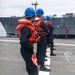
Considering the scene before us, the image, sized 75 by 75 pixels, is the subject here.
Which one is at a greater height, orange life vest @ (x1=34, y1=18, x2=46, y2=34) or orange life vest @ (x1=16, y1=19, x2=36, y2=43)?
orange life vest @ (x1=16, y1=19, x2=36, y2=43)

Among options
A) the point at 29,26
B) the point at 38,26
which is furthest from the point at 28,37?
the point at 38,26

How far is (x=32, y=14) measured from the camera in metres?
7.03

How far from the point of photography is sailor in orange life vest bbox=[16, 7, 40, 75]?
6.79 metres

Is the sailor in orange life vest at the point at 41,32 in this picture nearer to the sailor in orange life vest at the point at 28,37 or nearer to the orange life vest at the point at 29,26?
the sailor in orange life vest at the point at 28,37

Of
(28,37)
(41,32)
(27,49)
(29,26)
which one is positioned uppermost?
(29,26)

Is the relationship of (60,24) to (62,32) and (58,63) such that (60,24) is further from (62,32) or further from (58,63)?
(58,63)

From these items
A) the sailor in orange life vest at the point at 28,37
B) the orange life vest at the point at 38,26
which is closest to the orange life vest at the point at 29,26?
the sailor in orange life vest at the point at 28,37

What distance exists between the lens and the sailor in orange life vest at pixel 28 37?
6795 millimetres

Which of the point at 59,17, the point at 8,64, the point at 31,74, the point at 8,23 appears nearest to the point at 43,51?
the point at 8,64

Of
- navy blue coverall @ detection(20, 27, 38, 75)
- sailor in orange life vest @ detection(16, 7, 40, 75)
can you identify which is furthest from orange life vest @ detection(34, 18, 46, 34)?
navy blue coverall @ detection(20, 27, 38, 75)

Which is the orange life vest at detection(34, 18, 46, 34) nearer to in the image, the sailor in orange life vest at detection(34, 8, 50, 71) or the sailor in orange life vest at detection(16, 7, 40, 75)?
the sailor in orange life vest at detection(34, 8, 50, 71)

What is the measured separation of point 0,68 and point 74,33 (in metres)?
29.2

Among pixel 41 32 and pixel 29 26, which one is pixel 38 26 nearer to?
pixel 41 32

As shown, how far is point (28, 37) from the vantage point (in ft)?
22.4
